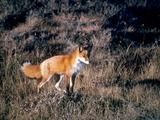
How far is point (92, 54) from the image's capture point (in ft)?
34.6

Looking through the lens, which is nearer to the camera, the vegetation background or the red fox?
the vegetation background

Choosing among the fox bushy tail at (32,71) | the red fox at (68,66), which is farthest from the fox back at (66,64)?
the fox bushy tail at (32,71)

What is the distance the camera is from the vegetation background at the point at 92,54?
651 centimetres

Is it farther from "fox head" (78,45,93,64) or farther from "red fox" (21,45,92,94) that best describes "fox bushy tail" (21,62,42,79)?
"fox head" (78,45,93,64)

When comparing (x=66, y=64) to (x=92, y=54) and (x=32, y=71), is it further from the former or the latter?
(x=92, y=54)

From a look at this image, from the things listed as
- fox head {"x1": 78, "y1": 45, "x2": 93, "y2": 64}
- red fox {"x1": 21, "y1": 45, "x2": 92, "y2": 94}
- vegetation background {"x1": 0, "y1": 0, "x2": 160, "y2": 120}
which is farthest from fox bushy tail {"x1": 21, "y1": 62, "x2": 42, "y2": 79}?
fox head {"x1": 78, "y1": 45, "x2": 93, "y2": 64}

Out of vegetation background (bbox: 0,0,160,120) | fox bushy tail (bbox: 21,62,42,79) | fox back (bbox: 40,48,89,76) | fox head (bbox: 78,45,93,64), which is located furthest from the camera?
fox bushy tail (bbox: 21,62,42,79)

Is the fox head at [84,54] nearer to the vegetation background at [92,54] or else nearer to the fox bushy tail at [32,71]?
the vegetation background at [92,54]

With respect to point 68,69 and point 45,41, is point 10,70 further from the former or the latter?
point 45,41

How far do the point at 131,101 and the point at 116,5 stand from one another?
684cm

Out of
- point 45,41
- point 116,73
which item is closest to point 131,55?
point 116,73

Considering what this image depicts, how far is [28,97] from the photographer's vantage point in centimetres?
714

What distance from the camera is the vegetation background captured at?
6512mm

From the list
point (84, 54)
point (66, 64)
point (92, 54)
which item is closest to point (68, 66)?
point (66, 64)
